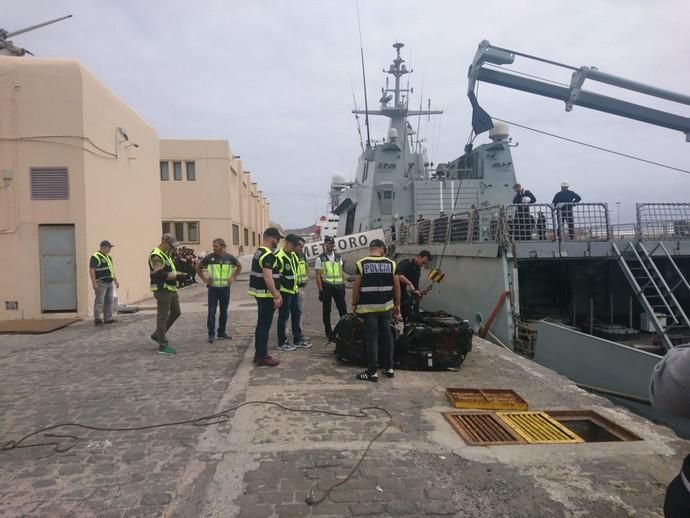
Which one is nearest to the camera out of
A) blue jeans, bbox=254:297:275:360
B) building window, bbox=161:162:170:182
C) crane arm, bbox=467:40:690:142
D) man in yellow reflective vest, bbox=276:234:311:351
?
blue jeans, bbox=254:297:275:360

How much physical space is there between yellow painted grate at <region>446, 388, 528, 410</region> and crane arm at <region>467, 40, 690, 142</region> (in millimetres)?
7102

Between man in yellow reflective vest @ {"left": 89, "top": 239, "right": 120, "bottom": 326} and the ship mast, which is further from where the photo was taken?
the ship mast

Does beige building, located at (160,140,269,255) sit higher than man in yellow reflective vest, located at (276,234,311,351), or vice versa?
beige building, located at (160,140,269,255)

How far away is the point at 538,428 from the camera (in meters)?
4.26

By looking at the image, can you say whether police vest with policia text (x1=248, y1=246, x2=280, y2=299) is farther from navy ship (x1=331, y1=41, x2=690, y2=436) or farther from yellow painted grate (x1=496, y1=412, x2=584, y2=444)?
navy ship (x1=331, y1=41, x2=690, y2=436)

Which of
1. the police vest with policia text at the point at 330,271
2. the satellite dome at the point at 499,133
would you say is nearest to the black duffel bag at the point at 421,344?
the police vest with policia text at the point at 330,271

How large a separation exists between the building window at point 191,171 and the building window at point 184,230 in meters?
2.62

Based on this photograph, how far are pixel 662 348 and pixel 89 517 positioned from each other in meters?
8.25

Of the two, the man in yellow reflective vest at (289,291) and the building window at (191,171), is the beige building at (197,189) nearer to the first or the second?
the building window at (191,171)

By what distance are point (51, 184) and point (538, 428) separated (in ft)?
35.3

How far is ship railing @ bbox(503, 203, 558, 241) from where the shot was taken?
9.02 metres

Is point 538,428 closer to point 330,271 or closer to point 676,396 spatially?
point 676,396

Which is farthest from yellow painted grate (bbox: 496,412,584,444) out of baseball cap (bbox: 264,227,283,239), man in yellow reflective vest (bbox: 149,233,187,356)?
man in yellow reflective vest (bbox: 149,233,187,356)

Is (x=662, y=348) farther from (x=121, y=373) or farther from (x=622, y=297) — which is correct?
(x=121, y=373)
